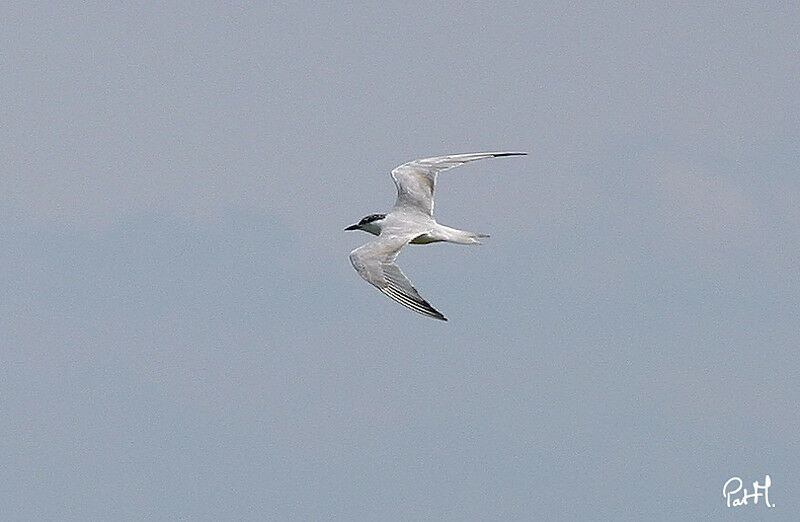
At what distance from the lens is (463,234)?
1628 inches

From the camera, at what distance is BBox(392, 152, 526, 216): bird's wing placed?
4528 cm

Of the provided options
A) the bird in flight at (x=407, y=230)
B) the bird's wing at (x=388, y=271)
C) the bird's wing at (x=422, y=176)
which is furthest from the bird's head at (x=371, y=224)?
the bird's wing at (x=388, y=271)

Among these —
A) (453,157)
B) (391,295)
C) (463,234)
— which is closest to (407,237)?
(463,234)

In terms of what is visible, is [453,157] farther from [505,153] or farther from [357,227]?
[357,227]

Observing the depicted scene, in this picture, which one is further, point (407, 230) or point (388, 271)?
point (407, 230)

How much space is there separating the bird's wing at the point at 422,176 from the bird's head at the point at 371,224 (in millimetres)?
1583

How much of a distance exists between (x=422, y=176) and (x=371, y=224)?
3803 mm

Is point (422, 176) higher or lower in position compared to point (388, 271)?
higher

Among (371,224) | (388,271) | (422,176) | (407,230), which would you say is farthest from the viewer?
(422,176)

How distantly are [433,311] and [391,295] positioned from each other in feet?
7.00

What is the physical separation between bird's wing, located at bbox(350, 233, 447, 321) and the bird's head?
3687 mm

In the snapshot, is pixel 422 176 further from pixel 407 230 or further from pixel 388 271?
pixel 388 271

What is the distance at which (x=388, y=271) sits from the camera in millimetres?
36500

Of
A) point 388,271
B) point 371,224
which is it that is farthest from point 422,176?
point 388,271
